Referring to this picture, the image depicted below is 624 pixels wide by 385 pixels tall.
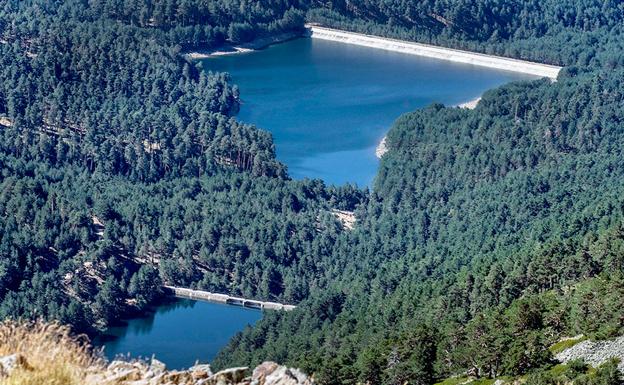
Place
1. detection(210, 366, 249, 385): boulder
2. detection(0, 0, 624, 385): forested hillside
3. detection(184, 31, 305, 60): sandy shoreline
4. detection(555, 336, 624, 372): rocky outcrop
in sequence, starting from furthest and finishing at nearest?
detection(184, 31, 305, 60): sandy shoreline, detection(0, 0, 624, 385): forested hillside, detection(555, 336, 624, 372): rocky outcrop, detection(210, 366, 249, 385): boulder

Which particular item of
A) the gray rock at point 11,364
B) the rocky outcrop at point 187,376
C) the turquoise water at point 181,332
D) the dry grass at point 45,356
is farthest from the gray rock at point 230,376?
the turquoise water at point 181,332

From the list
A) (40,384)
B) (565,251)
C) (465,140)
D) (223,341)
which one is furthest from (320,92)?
(40,384)

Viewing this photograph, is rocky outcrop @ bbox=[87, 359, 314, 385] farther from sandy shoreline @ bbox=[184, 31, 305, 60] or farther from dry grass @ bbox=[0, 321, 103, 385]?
sandy shoreline @ bbox=[184, 31, 305, 60]

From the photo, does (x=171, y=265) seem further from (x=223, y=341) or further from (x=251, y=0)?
(x=251, y=0)

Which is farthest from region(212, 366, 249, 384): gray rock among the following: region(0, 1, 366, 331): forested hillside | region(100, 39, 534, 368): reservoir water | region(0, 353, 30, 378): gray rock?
region(100, 39, 534, 368): reservoir water

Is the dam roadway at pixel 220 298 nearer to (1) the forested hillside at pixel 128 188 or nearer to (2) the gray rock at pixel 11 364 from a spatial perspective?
(1) the forested hillside at pixel 128 188

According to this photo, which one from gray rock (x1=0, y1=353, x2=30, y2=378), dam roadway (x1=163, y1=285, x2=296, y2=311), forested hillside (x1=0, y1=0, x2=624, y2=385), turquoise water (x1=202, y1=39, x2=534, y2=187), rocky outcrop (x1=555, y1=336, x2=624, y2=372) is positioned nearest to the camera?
gray rock (x1=0, y1=353, x2=30, y2=378)
